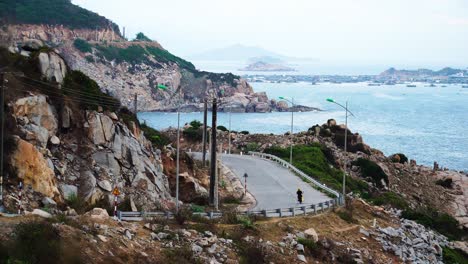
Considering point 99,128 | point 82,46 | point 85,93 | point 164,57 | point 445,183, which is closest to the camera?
point 99,128

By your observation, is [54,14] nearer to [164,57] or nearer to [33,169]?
[164,57]

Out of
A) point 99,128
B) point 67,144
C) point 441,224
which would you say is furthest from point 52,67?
point 441,224

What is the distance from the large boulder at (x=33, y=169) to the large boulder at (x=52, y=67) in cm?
557

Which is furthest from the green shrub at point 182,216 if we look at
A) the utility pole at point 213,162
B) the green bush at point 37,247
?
the utility pole at point 213,162

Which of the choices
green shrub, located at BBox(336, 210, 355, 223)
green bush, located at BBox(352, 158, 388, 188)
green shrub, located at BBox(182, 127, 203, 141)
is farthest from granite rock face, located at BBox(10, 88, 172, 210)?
green shrub, located at BBox(182, 127, 203, 141)

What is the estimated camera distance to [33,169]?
23.3 m

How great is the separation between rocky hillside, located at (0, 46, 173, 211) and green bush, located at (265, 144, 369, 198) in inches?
614

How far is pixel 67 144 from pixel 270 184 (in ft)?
43.5

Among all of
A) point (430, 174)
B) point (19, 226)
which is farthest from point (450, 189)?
point (19, 226)

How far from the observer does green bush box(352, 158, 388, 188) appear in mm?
52938

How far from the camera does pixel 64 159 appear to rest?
26359 millimetres

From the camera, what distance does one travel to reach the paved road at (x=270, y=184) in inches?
1254

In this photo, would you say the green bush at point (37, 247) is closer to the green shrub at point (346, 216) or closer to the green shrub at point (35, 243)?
the green shrub at point (35, 243)

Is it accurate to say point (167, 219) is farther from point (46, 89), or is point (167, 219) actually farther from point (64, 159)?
point (46, 89)
